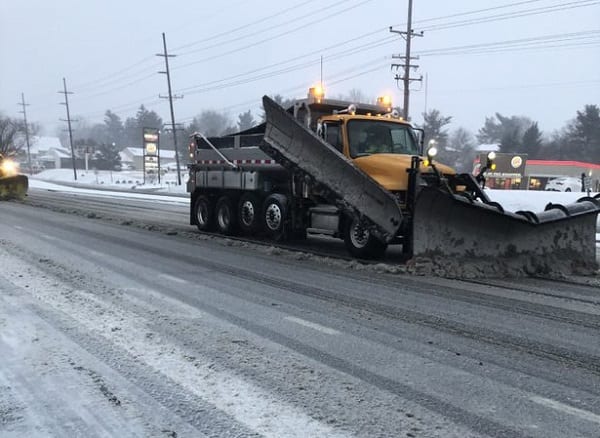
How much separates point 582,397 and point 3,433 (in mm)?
3591

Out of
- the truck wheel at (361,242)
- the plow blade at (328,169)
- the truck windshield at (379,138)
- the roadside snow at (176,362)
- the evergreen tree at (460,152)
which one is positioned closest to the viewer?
the roadside snow at (176,362)

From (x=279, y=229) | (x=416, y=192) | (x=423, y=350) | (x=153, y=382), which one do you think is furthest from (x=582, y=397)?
(x=279, y=229)

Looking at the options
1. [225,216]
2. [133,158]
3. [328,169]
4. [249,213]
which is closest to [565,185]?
[225,216]

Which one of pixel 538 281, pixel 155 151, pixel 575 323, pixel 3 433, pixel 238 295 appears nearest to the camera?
pixel 3 433

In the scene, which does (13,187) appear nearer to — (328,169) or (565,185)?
(328,169)

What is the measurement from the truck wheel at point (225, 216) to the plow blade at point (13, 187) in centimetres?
1170

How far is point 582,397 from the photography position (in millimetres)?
3803

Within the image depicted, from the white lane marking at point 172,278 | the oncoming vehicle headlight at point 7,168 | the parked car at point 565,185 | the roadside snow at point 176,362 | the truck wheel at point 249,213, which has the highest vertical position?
the oncoming vehicle headlight at point 7,168

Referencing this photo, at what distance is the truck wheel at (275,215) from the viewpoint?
1105 centimetres

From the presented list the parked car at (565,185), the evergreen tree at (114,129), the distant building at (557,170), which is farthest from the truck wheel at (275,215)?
the evergreen tree at (114,129)

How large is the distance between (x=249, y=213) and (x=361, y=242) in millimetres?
3658

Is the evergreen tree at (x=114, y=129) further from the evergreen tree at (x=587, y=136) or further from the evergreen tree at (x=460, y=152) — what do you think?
the evergreen tree at (x=587, y=136)

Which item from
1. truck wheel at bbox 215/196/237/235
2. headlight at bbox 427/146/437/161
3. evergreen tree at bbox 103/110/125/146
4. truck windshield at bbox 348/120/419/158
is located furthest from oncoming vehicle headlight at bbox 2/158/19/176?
evergreen tree at bbox 103/110/125/146

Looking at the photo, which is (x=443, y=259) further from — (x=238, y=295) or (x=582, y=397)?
(x=582, y=397)
